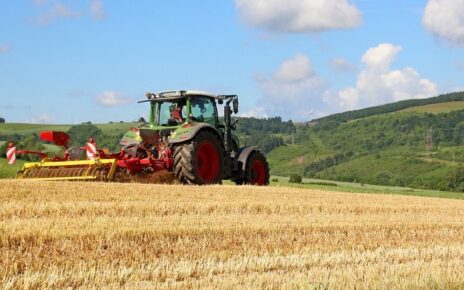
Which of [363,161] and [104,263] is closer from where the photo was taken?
[104,263]

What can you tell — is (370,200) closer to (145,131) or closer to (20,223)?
(145,131)

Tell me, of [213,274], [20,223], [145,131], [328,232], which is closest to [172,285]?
[213,274]

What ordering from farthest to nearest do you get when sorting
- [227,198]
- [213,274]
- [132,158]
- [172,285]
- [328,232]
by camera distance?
[132,158] < [227,198] < [328,232] < [213,274] < [172,285]

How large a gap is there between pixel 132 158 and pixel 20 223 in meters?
7.04

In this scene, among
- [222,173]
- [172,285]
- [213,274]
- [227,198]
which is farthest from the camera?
[222,173]

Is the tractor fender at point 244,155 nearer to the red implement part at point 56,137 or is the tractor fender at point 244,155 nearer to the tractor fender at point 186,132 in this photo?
the tractor fender at point 186,132

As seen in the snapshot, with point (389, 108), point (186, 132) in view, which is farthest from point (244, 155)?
point (389, 108)

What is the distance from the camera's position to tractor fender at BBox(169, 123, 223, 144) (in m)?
14.5

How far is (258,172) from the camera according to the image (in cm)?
1742

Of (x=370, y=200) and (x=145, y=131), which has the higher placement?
(x=145, y=131)

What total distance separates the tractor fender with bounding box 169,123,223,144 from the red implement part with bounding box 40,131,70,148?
8.59 feet

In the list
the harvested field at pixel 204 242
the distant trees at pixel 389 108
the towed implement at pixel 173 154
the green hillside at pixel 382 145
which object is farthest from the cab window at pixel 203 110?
the distant trees at pixel 389 108

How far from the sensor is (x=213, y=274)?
19.8 feet

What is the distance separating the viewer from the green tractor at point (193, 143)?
14.6 meters
